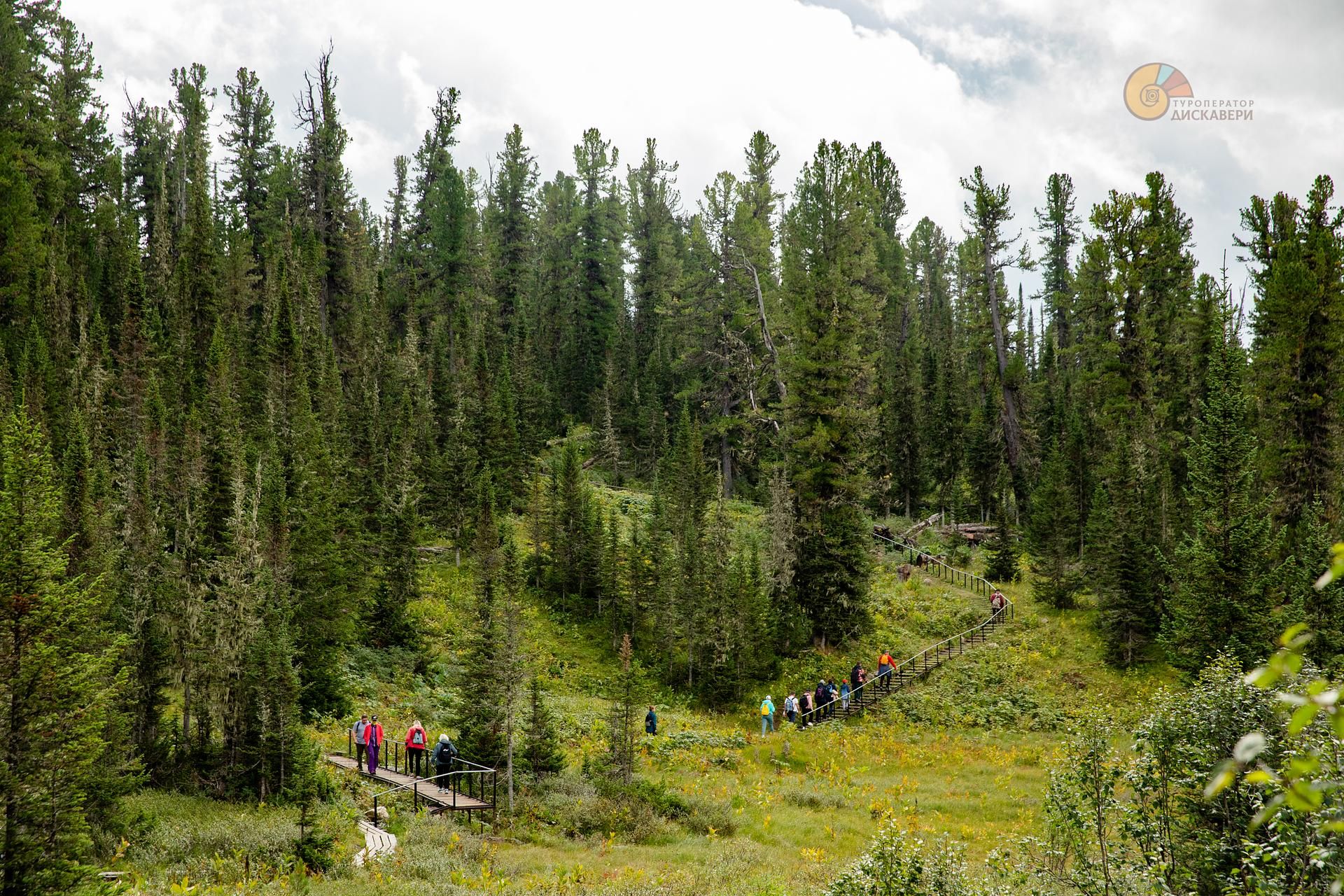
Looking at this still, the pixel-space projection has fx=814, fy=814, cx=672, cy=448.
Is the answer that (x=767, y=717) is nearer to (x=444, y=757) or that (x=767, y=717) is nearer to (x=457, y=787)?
(x=457, y=787)

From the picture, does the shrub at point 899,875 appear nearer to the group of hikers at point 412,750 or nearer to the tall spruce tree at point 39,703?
the tall spruce tree at point 39,703

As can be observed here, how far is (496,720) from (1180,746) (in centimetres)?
1713

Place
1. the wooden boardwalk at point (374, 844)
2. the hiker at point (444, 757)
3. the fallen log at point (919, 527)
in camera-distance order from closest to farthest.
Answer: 1. the wooden boardwalk at point (374, 844)
2. the hiker at point (444, 757)
3. the fallen log at point (919, 527)

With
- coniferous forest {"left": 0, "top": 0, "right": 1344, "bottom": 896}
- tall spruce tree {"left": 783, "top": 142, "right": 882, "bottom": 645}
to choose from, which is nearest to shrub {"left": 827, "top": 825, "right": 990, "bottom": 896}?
coniferous forest {"left": 0, "top": 0, "right": 1344, "bottom": 896}

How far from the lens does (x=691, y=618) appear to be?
1405 inches

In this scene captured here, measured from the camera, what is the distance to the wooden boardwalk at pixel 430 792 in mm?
20938

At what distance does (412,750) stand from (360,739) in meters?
1.68

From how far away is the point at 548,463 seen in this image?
195 ft

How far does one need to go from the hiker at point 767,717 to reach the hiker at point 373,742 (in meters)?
13.7

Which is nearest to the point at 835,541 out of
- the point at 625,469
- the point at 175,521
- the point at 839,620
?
the point at 839,620

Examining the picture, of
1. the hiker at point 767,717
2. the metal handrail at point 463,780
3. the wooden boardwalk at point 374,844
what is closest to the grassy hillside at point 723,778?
the wooden boardwalk at point 374,844

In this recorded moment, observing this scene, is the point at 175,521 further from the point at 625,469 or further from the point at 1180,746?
the point at 625,469

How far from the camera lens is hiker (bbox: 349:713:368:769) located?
2378 centimetres

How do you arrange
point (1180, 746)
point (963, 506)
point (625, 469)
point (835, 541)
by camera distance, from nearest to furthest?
1. point (1180, 746)
2. point (835, 541)
3. point (963, 506)
4. point (625, 469)
